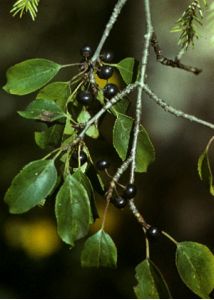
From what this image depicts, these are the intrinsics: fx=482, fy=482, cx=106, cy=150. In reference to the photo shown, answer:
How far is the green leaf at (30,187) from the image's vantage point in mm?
597

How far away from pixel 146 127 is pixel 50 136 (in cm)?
134

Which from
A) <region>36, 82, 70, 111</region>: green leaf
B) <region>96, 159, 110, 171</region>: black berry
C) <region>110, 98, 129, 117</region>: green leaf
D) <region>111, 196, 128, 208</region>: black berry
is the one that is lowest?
<region>111, 196, 128, 208</region>: black berry

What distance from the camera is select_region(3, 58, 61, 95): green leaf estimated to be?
69cm

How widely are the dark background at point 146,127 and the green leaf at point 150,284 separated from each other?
1.15 metres

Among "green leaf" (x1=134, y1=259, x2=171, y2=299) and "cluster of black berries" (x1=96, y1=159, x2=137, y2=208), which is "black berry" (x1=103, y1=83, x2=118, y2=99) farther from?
"green leaf" (x1=134, y1=259, x2=171, y2=299)

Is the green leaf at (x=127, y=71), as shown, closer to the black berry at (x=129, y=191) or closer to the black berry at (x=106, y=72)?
the black berry at (x=106, y=72)

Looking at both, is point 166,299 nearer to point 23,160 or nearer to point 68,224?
point 68,224

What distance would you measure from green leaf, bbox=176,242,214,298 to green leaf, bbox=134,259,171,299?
0.05 m

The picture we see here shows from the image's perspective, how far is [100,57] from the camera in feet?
2.42

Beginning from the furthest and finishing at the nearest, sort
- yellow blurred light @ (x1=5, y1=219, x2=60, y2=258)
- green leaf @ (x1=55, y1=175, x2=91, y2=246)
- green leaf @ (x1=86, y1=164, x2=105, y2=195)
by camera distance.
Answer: yellow blurred light @ (x1=5, y1=219, x2=60, y2=258), green leaf @ (x1=86, y1=164, x2=105, y2=195), green leaf @ (x1=55, y1=175, x2=91, y2=246)

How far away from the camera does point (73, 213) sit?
0.60 m

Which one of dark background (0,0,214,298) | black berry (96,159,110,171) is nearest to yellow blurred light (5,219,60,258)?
dark background (0,0,214,298)

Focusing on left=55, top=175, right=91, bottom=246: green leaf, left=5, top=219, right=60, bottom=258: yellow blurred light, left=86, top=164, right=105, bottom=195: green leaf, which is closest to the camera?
left=55, top=175, right=91, bottom=246: green leaf

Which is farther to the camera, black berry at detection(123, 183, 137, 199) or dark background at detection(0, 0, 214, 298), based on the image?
dark background at detection(0, 0, 214, 298)
